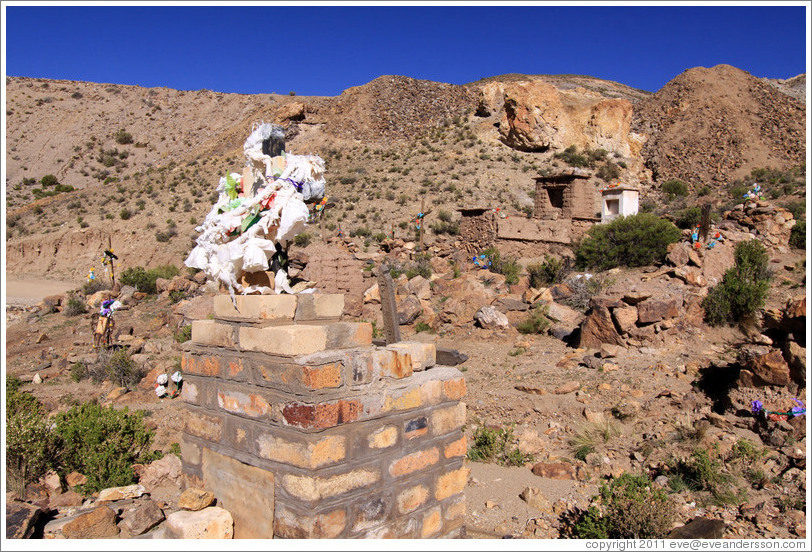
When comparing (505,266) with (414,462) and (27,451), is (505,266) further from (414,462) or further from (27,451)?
(414,462)

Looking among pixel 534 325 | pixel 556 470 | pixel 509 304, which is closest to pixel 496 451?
pixel 556 470

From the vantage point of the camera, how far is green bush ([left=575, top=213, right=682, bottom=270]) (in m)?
16.5

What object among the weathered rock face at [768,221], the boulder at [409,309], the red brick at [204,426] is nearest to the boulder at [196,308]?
the boulder at [409,309]

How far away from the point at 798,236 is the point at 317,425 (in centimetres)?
1723

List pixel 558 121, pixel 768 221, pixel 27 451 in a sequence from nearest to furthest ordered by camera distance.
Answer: pixel 27 451
pixel 768 221
pixel 558 121

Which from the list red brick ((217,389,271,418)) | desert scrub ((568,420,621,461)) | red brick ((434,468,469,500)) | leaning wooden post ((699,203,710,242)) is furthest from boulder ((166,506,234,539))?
leaning wooden post ((699,203,710,242))

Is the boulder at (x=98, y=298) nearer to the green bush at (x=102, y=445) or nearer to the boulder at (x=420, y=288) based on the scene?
the boulder at (x=420, y=288)

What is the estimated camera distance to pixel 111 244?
26984 mm

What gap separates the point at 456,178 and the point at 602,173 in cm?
1061

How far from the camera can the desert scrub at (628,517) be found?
4883 millimetres

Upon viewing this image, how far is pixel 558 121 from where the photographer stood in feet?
131

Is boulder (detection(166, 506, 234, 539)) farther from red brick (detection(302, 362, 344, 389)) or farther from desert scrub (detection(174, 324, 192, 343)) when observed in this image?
desert scrub (detection(174, 324, 192, 343))

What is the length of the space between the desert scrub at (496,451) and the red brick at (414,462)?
3.57 meters

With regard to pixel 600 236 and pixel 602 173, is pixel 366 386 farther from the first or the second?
pixel 602 173
